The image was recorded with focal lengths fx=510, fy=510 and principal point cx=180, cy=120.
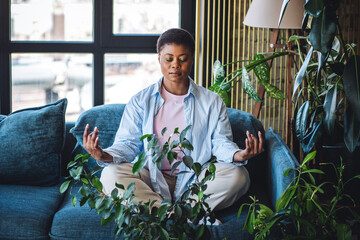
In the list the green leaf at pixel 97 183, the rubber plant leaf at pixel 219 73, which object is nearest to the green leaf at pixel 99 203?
the green leaf at pixel 97 183

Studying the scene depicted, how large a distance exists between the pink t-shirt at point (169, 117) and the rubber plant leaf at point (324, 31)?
2.73 feet

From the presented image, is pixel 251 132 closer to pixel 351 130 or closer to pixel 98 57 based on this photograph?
pixel 351 130

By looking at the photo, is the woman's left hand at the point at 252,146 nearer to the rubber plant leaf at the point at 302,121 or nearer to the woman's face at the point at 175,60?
the rubber plant leaf at the point at 302,121

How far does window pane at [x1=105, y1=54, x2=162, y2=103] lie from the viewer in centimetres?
383

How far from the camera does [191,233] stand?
1.87 m

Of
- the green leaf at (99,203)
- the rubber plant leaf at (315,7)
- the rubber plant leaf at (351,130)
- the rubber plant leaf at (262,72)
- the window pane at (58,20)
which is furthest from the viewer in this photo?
the window pane at (58,20)

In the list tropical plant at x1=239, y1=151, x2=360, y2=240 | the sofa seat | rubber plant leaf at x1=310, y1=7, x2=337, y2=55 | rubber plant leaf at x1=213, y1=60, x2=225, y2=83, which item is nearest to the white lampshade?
rubber plant leaf at x1=213, y1=60, x2=225, y2=83

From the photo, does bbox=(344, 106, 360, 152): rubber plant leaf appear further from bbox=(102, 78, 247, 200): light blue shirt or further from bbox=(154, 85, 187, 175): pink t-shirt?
bbox=(154, 85, 187, 175): pink t-shirt

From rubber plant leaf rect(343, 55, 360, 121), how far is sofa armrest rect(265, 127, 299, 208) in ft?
1.29

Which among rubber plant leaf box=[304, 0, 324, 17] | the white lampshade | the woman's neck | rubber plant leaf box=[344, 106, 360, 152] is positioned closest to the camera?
rubber plant leaf box=[304, 0, 324, 17]

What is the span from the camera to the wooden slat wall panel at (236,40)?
3.62m

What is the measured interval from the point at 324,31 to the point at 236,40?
174cm

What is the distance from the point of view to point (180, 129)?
8.43 ft

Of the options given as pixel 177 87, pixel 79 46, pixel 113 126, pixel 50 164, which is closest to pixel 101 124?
pixel 113 126
